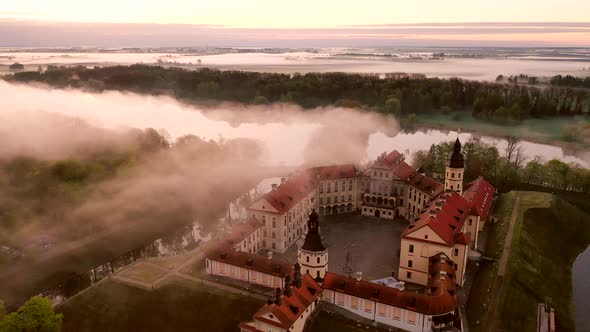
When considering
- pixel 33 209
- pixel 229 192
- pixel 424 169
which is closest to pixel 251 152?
pixel 229 192

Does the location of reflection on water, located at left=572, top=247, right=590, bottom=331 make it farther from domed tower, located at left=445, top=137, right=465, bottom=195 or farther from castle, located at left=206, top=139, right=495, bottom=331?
domed tower, located at left=445, top=137, right=465, bottom=195

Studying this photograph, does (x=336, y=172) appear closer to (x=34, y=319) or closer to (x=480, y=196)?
(x=480, y=196)

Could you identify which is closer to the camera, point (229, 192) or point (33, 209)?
point (33, 209)

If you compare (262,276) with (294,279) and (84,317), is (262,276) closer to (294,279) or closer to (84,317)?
(294,279)

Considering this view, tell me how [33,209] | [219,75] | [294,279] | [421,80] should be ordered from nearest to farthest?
[294,279], [33,209], [421,80], [219,75]

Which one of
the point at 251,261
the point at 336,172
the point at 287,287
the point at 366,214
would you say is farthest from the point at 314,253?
the point at 336,172

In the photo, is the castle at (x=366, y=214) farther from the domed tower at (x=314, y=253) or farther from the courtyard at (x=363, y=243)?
the courtyard at (x=363, y=243)

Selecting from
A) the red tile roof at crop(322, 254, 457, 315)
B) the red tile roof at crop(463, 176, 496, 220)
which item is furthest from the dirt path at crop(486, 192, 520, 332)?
the red tile roof at crop(322, 254, 457, 315)
